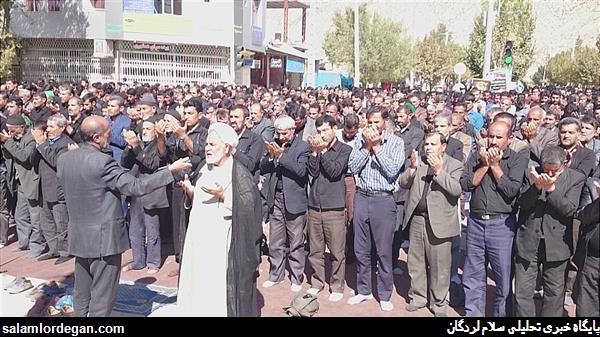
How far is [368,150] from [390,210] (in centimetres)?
67

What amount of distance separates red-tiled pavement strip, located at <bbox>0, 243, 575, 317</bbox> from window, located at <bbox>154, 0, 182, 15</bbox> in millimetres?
19978

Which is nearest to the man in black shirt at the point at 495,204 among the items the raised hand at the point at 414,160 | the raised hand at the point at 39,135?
the raised hand at the point at 414,160

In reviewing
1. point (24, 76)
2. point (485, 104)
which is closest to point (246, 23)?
point (24, 76)

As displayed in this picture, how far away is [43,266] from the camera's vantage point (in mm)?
6883

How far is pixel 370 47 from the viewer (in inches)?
1778

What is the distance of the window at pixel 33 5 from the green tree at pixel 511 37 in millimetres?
26429

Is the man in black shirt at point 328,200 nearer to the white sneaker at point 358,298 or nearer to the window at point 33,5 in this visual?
the white sneaker at point 358,298

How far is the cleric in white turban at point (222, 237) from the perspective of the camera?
4297 millimetres

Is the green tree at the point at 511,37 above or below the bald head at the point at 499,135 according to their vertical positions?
above

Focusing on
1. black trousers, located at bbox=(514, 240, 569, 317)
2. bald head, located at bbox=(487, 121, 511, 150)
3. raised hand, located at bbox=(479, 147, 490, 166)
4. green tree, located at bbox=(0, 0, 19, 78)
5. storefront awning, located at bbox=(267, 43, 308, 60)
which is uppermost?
storefront awning, located at bbox=(267, 43, 308, 60)

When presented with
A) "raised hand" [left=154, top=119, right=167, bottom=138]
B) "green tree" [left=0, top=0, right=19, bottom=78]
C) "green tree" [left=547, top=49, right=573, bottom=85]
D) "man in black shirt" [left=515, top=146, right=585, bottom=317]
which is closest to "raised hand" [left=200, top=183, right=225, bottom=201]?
"raised hand" [left=154, top=119, right=167, bottom=138]

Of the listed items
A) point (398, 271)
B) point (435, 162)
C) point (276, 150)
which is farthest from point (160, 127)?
point (398, 271)

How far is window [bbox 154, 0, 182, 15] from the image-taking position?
25547 millimetres

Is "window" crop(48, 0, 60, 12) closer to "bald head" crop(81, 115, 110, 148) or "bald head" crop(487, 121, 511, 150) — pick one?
"bald head" crop(81, 115, 110, 148)
